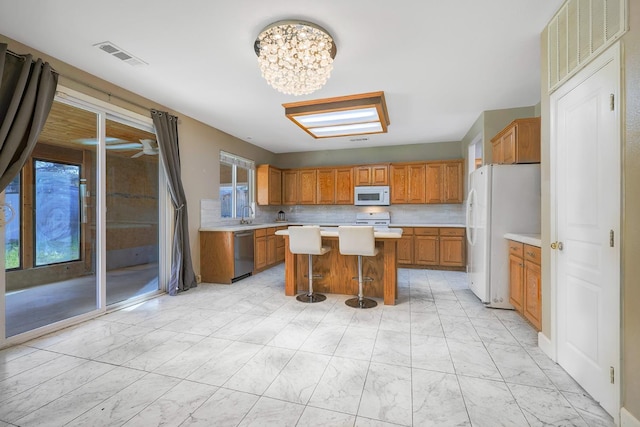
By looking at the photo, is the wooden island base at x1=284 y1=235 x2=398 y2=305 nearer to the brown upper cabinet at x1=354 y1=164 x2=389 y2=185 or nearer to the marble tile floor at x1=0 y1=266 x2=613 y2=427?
the marble tile floor at x1=0 y1=266 x2=613 y2=427

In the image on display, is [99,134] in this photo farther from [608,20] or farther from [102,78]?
[608,20]

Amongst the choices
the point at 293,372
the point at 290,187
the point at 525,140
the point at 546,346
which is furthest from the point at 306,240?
the point at 290,187

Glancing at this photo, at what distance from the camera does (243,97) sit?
3.72 m

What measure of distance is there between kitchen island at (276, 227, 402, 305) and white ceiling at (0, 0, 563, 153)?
1.89m

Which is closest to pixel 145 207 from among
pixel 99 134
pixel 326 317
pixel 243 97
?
pixel 99 134

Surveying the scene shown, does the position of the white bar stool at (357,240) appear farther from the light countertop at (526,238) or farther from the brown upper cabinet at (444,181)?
the brown upper cabinet at (444,181)

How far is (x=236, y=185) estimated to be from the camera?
5.90 meters

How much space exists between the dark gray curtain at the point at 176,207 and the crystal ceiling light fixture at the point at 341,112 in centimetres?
170

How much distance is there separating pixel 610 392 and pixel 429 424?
41.9 inches

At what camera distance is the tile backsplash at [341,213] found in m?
5.18

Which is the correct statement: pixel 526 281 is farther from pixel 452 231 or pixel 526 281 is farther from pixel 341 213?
pixel 341 213

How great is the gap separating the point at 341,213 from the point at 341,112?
353 centimetres

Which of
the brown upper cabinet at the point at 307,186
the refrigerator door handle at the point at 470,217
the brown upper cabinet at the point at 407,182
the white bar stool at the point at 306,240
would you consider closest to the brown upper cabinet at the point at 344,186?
the brown upper cabinet at the point at 307,186

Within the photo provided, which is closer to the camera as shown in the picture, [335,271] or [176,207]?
[335,271]
